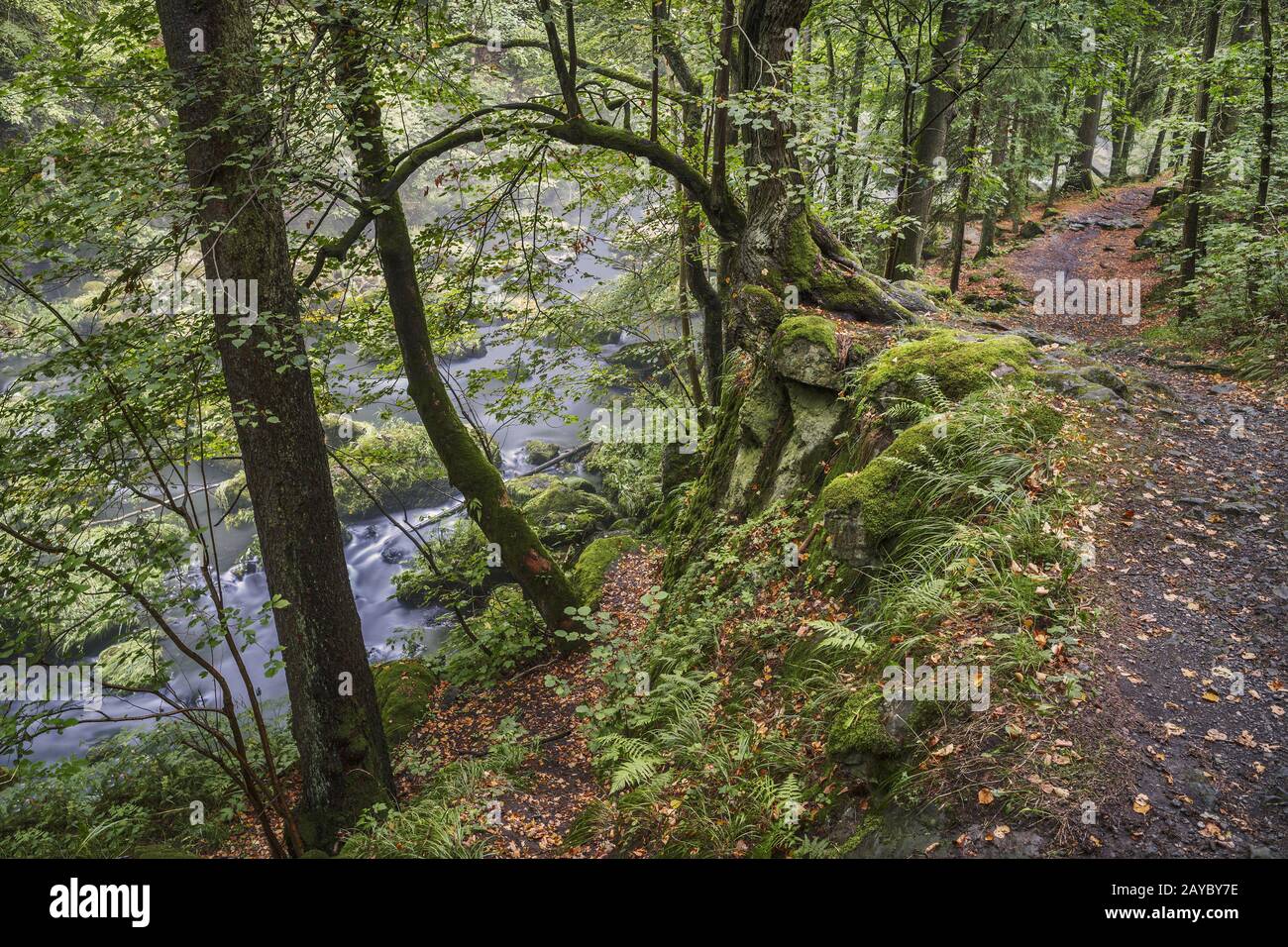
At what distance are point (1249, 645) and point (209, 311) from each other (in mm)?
7709

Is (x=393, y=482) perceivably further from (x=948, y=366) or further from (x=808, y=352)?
(x=948, y=366)

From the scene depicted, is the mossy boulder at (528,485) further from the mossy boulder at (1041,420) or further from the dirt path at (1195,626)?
the dirt path at (1195,626)

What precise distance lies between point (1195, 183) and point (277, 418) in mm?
16053

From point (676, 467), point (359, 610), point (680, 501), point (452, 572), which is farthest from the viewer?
point (359, 610)

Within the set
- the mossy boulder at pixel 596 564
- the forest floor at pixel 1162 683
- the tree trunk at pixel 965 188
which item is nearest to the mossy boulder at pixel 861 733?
the forest floor at pixel 1162 683

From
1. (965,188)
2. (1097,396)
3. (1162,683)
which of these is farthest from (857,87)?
(1162,683)

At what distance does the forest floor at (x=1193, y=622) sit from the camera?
3098 mm

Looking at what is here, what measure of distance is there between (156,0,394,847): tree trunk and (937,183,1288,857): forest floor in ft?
18.0

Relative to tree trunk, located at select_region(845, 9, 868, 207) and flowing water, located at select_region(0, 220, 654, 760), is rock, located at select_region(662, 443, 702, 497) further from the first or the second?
tree trunk, located at select_region(845, 9, 868, 207)

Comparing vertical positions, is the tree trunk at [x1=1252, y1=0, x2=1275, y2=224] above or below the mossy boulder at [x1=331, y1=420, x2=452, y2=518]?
above

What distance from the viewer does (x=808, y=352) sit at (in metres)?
7.37

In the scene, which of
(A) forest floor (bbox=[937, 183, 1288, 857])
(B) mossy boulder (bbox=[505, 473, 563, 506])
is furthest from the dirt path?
(B) mossy boulder (bbox=[505, 473, 563, 506])

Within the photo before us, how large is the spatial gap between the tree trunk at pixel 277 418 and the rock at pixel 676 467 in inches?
300

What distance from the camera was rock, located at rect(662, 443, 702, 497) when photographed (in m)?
13.0
